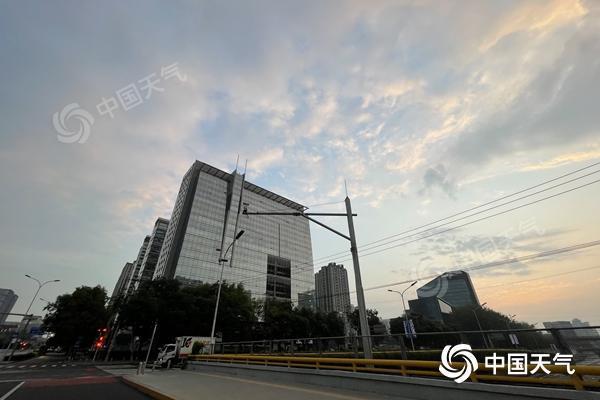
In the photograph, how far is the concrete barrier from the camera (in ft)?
19.0

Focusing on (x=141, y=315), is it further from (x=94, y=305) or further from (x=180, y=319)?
(x=94, y=305)

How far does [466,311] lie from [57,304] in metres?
108

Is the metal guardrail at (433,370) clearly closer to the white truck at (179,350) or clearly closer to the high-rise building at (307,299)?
the white truck at (179,350)

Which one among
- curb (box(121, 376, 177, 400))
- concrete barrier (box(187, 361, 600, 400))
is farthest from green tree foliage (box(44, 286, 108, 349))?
concrete barrier (box(187, 361, 600, 400))

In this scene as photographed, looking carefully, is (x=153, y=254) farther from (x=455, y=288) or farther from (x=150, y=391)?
A: (x=455, y=288)

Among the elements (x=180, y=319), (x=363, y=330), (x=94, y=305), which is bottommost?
(x=363, y=330)

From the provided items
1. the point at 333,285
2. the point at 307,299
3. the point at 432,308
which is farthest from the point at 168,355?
the point at 432,308

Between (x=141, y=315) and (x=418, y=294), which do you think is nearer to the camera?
(x=141, y=315)

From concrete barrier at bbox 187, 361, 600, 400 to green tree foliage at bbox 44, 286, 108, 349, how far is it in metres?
54.0

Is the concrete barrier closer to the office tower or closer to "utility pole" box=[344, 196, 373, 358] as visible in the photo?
"utility pole" box=[344, 196, 373, 358]

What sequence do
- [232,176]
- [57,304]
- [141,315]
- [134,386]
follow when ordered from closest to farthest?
[134,386] < [141,315] < [57,304] < [232,176]

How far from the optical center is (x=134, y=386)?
12406 millimetres

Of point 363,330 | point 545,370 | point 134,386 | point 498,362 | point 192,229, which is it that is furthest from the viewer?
point 192,229

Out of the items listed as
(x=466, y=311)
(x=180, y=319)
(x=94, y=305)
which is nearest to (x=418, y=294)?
(x=466, y=311)
